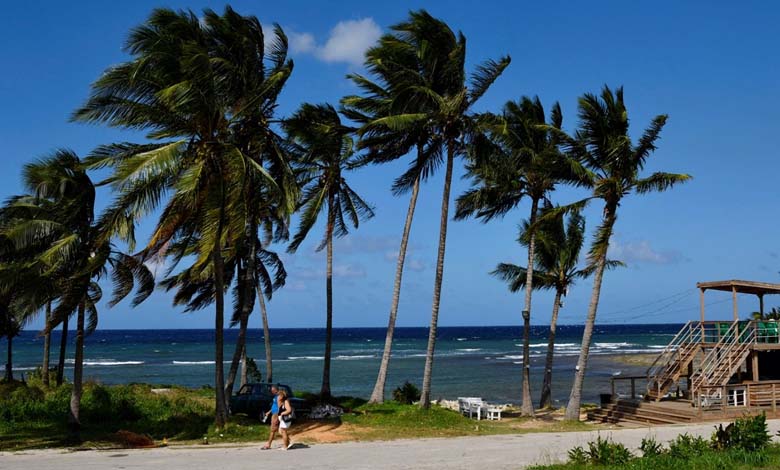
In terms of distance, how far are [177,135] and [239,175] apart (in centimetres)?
216

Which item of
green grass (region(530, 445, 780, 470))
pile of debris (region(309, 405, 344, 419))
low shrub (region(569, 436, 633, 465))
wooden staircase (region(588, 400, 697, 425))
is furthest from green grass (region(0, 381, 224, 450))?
wooden staircase (region(588, 400, 697, 425))

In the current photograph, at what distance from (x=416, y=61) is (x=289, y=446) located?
42.6 feet

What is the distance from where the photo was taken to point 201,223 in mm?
19172

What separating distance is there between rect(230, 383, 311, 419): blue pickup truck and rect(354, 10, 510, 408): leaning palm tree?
3976 mm

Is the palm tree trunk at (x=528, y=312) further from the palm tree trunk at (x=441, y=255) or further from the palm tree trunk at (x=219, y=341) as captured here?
the palm tree trunk at (x=219, y=341)

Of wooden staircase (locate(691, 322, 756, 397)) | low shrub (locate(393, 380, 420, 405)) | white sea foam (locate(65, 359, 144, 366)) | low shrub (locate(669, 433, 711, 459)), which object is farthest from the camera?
white sea foam (locate(65, 359, 144, 366))

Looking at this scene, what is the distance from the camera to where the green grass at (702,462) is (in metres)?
12.7

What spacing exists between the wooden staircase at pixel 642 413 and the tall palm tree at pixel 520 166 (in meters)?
2.59

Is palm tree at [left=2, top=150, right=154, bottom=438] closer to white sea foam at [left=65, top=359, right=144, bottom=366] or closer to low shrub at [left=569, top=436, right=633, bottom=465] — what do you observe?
low shrub at [left=569, top=436, right=633, bottom=465]

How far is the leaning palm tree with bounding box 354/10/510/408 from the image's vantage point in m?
23.3

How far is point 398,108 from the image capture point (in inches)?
931

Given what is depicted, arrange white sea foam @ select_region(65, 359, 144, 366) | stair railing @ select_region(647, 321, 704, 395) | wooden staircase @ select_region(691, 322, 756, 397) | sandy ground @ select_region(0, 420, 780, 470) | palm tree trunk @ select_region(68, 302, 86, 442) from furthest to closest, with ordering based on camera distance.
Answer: white sea foam @ select_region(65, 359, 144, 366) → stair railing @ select_region(647, 321, 704, 395) → wooden staircase @ select_region(691, 322, 756, 397) → palm tree trunk @ select_region(68, 302, 86, 442) → sandy ground @ select_region(0, 420, 780, 470)

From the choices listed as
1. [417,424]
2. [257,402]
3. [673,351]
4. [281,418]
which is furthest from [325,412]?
[673,351]

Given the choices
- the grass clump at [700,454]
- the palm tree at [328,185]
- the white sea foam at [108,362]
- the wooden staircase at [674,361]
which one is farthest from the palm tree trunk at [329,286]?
the white sea foam at [108,362]
